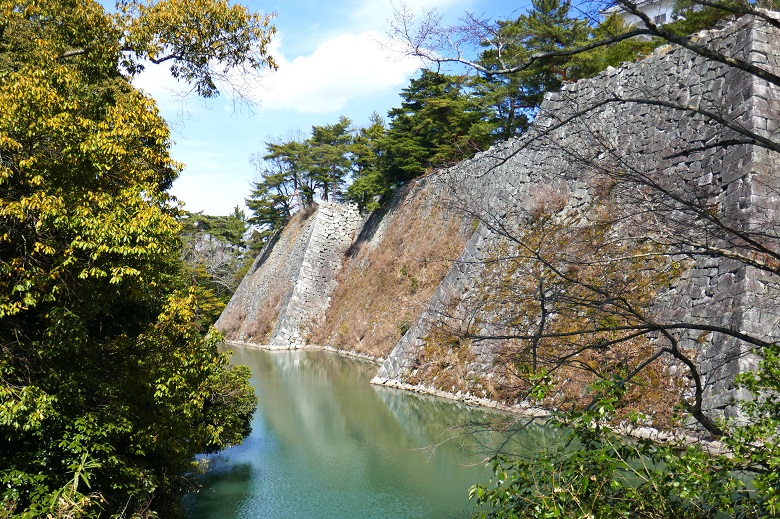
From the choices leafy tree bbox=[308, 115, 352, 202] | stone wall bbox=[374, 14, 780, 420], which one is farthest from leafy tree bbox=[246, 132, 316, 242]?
stone wall bbox=[374, 14, 780, 420]

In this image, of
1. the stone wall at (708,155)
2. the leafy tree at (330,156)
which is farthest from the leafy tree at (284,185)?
the stone wall at (708,155)

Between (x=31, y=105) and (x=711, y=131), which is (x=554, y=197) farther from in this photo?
(x=31, y=105)

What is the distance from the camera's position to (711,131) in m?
10.9

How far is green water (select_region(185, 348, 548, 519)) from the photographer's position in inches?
332

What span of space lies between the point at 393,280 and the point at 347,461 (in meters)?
13.8

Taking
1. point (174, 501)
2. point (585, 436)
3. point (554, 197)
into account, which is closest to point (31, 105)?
point (174, 501)

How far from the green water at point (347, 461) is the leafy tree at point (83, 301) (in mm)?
1563

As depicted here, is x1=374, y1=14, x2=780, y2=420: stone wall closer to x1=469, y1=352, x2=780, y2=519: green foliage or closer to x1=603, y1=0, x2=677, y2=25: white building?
x1=603, y1=0, x2=677, y2=25: white building

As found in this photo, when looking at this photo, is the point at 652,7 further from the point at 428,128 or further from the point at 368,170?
the point at 368,170

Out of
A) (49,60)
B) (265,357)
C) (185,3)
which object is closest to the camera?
(49,60)

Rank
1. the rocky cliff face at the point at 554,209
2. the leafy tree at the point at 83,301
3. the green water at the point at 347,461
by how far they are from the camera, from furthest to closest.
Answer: the green water at the point at 347,461, the rocky cliff face at the point at 554,209, the leafy tree at the point at 83,301

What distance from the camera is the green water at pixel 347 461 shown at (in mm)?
8445

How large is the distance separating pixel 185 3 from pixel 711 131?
29.9 ft

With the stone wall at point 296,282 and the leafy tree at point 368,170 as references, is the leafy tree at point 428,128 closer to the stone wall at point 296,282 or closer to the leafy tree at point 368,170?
the leafy tree at point 368,170
